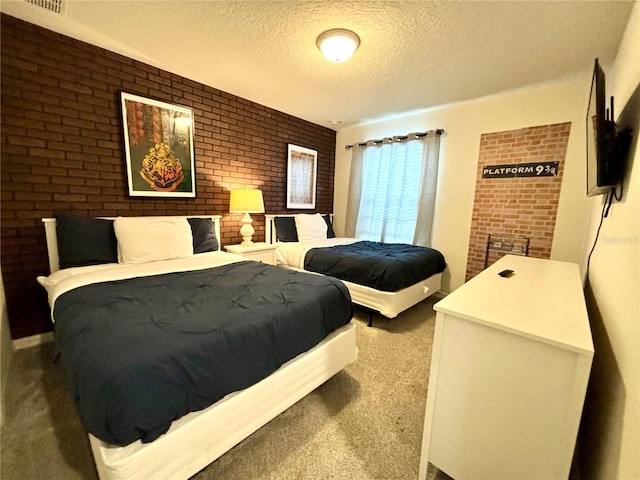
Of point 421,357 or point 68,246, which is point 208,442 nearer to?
point 421,357

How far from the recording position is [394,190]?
12.7 feet

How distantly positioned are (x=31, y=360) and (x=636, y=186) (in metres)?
3.71

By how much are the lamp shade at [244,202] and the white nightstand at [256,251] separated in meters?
0.44

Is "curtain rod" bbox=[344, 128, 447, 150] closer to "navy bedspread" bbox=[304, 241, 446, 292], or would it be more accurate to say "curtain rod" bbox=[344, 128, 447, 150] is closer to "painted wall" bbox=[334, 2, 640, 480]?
"painted wall" bbox=[334, 2, 640, 480]

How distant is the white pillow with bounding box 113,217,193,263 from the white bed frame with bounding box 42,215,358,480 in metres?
1.55

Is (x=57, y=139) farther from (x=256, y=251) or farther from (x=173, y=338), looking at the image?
(x=173, y=338)

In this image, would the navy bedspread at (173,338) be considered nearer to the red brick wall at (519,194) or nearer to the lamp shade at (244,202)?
the lamp shade at (244,202)

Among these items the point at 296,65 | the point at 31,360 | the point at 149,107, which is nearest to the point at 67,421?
the point at 31,360

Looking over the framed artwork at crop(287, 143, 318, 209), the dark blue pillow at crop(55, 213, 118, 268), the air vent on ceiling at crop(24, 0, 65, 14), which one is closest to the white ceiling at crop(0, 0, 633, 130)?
the air vent on ceiling at crop(24, 0, 65, 14)

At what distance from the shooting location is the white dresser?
0.83m

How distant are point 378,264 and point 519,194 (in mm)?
1896

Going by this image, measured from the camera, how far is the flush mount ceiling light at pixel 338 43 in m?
1.92

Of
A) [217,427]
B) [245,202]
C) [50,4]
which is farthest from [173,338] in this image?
[50,4]

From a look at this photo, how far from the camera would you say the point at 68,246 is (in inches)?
79.9
